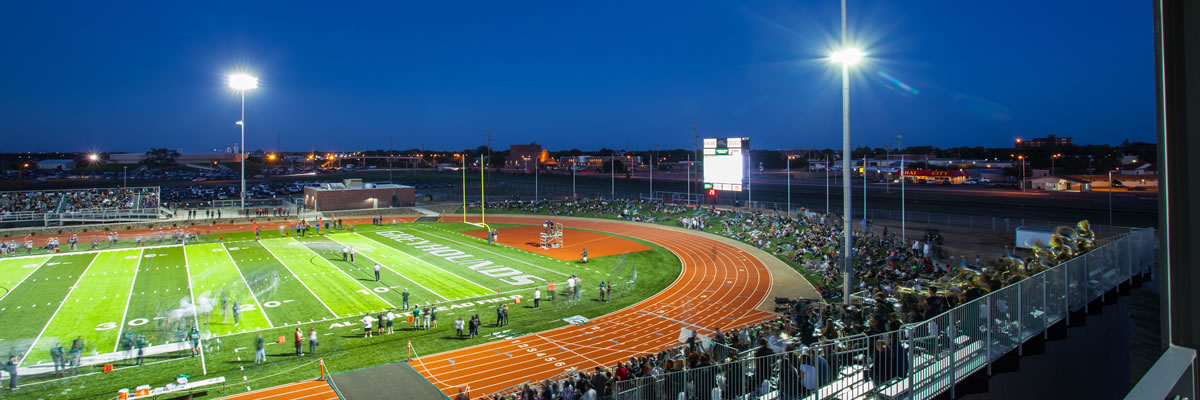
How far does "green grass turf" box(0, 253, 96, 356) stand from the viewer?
20062 millimetres

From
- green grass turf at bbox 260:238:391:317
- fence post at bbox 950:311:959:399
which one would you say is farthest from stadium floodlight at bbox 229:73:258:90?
fence post at bbox 950:311:959:399

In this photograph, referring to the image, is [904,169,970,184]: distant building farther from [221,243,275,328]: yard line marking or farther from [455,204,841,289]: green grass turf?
[221,243,275,328]: yard line marking

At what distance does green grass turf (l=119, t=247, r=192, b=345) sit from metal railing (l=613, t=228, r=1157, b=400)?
66.0ft

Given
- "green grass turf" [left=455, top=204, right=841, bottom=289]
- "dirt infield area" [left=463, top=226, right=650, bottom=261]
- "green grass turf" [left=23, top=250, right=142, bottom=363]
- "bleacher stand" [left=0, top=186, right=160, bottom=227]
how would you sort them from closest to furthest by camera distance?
"green grass turf" [left=23, top=250, right=142, bottom=363] → "green grass turf" [left=455, top=204, right=841, bottom=289] → "dirt infield area" [left=463, top=226, right=650, bottom=261] → "bleacher stand" [left=0, top=186, right=160, bottom=227]

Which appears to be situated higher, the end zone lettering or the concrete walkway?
the end zone lettering

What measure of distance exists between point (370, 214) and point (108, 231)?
18.7m

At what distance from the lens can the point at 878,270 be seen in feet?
86.3

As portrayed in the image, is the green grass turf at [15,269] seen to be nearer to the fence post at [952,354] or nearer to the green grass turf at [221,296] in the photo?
the green grass turf at [221,296]

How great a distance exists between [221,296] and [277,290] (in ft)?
9.95

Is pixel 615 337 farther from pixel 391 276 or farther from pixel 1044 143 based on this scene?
pixel 1044 143

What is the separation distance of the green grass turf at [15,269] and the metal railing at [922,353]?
32.2 meters

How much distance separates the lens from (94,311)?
23969 mm

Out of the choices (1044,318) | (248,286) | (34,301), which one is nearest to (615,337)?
(1044,318)

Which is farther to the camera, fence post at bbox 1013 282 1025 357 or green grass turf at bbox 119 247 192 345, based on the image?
green grass turf at bbox 119 247 192 345
